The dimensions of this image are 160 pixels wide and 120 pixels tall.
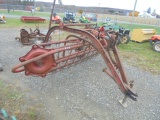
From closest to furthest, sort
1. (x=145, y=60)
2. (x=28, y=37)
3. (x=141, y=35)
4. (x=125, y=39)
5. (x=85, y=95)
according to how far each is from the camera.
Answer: (x=85, y=95) → (x=145, y=60) → (x=28, y=37) → (x=125, y=39) → (x=141, y=35)

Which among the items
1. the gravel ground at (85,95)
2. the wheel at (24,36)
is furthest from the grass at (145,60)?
the wheel at (24,36)

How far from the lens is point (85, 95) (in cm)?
329

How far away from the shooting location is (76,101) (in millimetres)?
3076

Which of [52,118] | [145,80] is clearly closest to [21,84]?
[52,118]

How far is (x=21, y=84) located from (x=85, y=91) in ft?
4.57

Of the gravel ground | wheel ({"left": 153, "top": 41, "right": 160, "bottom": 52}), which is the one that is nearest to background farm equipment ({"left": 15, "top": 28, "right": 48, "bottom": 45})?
the gravel ground

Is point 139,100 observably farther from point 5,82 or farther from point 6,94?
point 5,82

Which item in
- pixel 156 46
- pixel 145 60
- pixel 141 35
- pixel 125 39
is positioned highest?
pixel 141 35

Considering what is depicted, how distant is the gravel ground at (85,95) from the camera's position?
2.82 metres

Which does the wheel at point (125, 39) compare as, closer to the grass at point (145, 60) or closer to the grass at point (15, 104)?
the grass at point (145, 60)

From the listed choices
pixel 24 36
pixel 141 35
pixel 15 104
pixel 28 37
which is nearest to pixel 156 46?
pixel 141 35

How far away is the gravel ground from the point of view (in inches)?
111

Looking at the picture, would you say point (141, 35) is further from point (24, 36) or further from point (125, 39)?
point (24, 36)

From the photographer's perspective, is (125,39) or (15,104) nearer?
(15,104)
